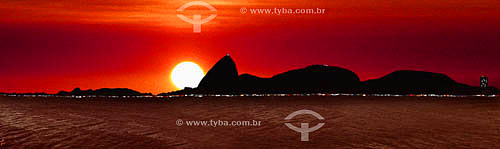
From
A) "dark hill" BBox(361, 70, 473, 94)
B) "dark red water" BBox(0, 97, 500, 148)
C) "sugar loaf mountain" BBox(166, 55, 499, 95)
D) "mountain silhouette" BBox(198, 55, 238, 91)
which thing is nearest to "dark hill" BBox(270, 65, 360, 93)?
"sugar loaf mountain" BBox(166, 55, 499, 95)

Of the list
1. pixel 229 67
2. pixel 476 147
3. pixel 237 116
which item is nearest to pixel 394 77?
pixel 229 67

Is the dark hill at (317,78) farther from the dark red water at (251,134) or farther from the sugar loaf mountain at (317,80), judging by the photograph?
the dark red water at (251,134)

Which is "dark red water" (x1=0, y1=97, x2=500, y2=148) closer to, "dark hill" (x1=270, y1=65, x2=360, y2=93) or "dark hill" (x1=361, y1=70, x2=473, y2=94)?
"dark hill" (x1=361, y1=70, x2=473, y2=94)

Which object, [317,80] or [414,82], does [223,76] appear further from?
→ [414,82]

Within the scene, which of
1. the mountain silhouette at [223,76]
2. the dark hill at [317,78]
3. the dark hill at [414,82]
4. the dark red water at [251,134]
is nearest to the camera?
the dark red water at [251,134]

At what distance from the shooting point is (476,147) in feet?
50.4

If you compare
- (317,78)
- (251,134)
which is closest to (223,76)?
(317,78)

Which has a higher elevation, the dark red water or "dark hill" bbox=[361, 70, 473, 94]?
"dark hill" bbox=[361, 70, 473, 94]

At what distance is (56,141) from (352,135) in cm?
971

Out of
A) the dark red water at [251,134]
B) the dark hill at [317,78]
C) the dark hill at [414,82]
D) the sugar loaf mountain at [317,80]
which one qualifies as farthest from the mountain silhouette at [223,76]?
the dark red water at [251,134]

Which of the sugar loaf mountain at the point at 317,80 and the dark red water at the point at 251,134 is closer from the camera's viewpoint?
the dark red water at the point at 251,134

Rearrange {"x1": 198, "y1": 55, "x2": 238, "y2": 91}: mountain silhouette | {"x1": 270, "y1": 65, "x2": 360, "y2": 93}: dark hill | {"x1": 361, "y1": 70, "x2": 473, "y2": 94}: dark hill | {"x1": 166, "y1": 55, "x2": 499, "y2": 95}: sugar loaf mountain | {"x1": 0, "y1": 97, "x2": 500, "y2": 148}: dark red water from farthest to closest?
{"x1": 270, "y1": 65, "x2": 360, "y2": 93}: dark hill < {"x1": 198, "y1": 55, "x2": 238, "y2": 91}: mountain silhouette < {"x1": 166, "y1": 55, "x2": 499, "y2": 95}: sugar loaf mountain < {"x1": 361, "y1": 70, "x2": 473, "y2": 94}: dark hill < {"x1": 0, "y1": 97, "x2": 500, "y2": 148}: dark red water

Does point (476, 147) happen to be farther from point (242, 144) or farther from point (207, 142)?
point (207, 142)

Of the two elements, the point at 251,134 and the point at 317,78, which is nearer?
the point at 251,134
